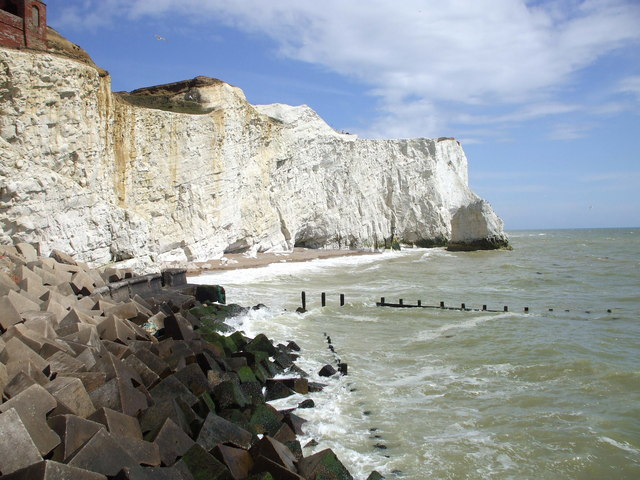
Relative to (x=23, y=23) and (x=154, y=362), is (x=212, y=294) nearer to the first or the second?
(x=154, y=362)

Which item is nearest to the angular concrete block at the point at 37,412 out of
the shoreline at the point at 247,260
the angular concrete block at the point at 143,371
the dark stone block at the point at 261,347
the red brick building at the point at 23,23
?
the angular concrete block at the point at 143,371

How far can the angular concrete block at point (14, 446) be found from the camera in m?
3.85

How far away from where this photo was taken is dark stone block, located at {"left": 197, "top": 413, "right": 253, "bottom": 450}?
5.02 metres

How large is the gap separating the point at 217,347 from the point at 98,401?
335 cm

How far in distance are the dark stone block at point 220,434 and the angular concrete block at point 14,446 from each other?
154cm

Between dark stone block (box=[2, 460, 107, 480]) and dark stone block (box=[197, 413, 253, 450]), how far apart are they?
Result: 1471 millimetres

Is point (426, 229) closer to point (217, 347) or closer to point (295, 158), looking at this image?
point (295, 158)

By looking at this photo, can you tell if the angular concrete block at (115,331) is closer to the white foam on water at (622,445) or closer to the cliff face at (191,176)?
the white foam on water at (622,445)

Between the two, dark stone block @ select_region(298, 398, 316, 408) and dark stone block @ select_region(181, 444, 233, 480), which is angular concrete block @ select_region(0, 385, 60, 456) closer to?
dark stone block @ select_region(181, 444, 233, 480)

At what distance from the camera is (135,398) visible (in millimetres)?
5477

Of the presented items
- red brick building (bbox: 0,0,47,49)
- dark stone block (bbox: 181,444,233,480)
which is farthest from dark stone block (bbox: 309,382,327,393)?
red brick building (bbox: 0,0,47,49)

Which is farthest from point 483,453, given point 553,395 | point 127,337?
point 127,337

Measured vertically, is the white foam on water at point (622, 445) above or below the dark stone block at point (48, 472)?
below

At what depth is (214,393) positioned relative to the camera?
253 inches
